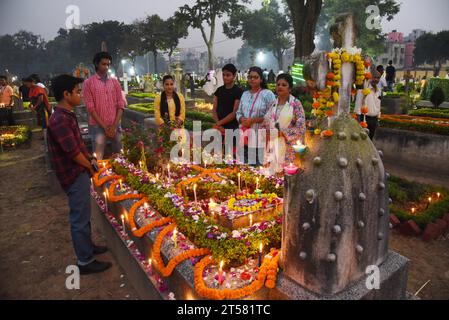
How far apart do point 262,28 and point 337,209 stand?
65101mm

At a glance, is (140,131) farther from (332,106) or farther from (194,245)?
(332,106)

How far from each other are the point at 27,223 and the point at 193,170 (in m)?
3.15

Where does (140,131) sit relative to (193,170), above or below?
above

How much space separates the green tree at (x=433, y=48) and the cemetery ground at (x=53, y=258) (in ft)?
224

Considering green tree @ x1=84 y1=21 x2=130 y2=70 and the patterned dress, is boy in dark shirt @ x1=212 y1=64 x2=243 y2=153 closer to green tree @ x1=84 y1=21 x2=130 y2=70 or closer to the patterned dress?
the patterned dress

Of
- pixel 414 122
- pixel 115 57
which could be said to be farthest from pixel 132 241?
pixel 115 57

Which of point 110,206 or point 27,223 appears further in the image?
point 27,223

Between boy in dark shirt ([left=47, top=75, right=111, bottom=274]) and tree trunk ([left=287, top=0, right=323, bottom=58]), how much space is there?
50.7 ft

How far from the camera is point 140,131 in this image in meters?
6.19

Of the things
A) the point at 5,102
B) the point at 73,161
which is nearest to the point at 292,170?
the point at 73,161

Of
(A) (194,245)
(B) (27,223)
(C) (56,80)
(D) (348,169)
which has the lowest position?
(B) (27,223)

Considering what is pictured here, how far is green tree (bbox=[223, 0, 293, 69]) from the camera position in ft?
201

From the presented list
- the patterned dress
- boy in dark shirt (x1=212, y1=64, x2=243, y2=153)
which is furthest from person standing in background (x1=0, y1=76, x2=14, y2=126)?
the patterned dress

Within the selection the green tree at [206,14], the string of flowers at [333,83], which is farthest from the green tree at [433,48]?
the string of flowers at [333,83]
